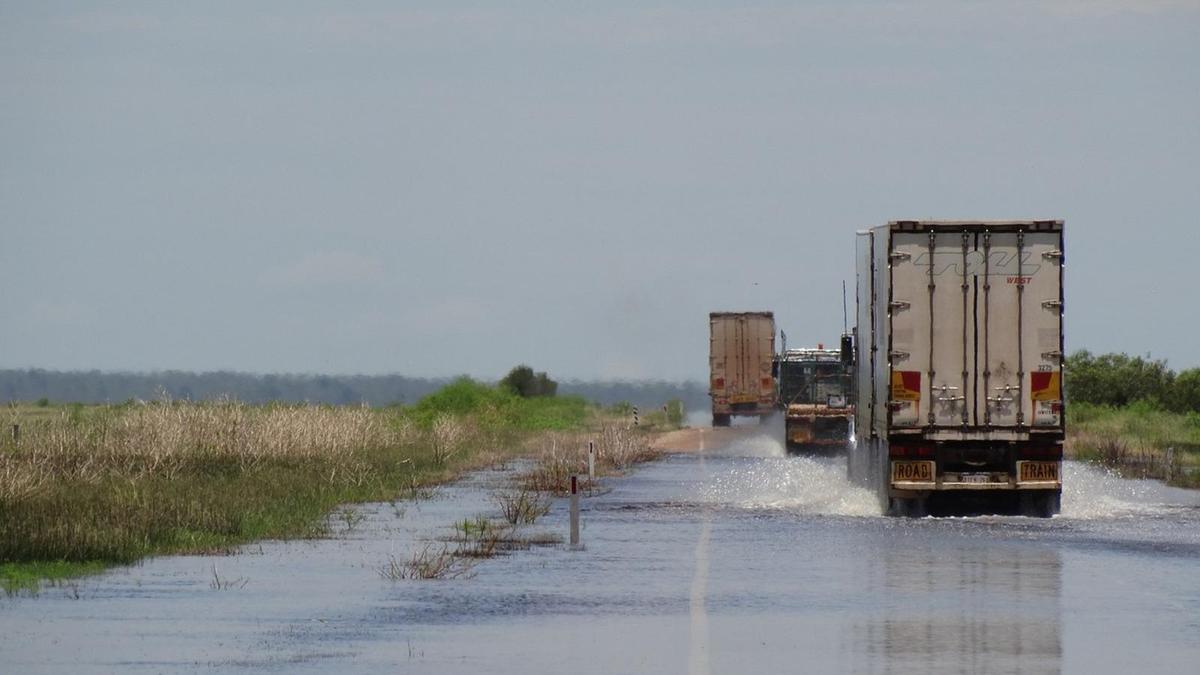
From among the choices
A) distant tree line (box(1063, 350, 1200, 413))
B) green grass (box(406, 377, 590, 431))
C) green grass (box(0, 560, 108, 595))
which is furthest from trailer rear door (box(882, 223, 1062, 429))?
distant tree line (box(1063, 350, 1200, 413))

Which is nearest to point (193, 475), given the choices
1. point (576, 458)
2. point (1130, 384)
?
point (576, 458)

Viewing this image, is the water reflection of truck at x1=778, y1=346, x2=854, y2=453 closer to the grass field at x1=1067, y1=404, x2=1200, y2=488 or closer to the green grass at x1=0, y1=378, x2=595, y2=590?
the grass field at x1=1067, y1=404, x2=1200, y2=488

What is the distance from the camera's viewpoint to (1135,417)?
81125 millimetres

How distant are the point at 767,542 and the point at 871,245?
762 centimetres

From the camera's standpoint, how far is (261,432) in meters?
44.7

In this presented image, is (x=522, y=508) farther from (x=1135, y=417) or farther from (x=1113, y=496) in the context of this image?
(x=1135, y=417)

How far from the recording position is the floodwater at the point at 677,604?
16750 mm

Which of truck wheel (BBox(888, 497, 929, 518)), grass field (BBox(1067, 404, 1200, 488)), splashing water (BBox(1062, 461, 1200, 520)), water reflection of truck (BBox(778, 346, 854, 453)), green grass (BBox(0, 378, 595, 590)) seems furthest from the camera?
water reflection of truck (BBox(778, 346, 854, 453))

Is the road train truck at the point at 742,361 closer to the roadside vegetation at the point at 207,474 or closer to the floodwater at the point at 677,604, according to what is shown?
the roadside vegetation at the point at 207,474

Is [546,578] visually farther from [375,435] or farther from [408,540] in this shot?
[375,435]

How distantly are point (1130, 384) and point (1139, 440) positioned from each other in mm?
36107

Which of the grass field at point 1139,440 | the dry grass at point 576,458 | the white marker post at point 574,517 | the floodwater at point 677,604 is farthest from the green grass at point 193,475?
the grass field at point 1139,440

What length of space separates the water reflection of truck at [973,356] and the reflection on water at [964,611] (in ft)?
15.6

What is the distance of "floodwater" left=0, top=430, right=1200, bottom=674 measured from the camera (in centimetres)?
1675
